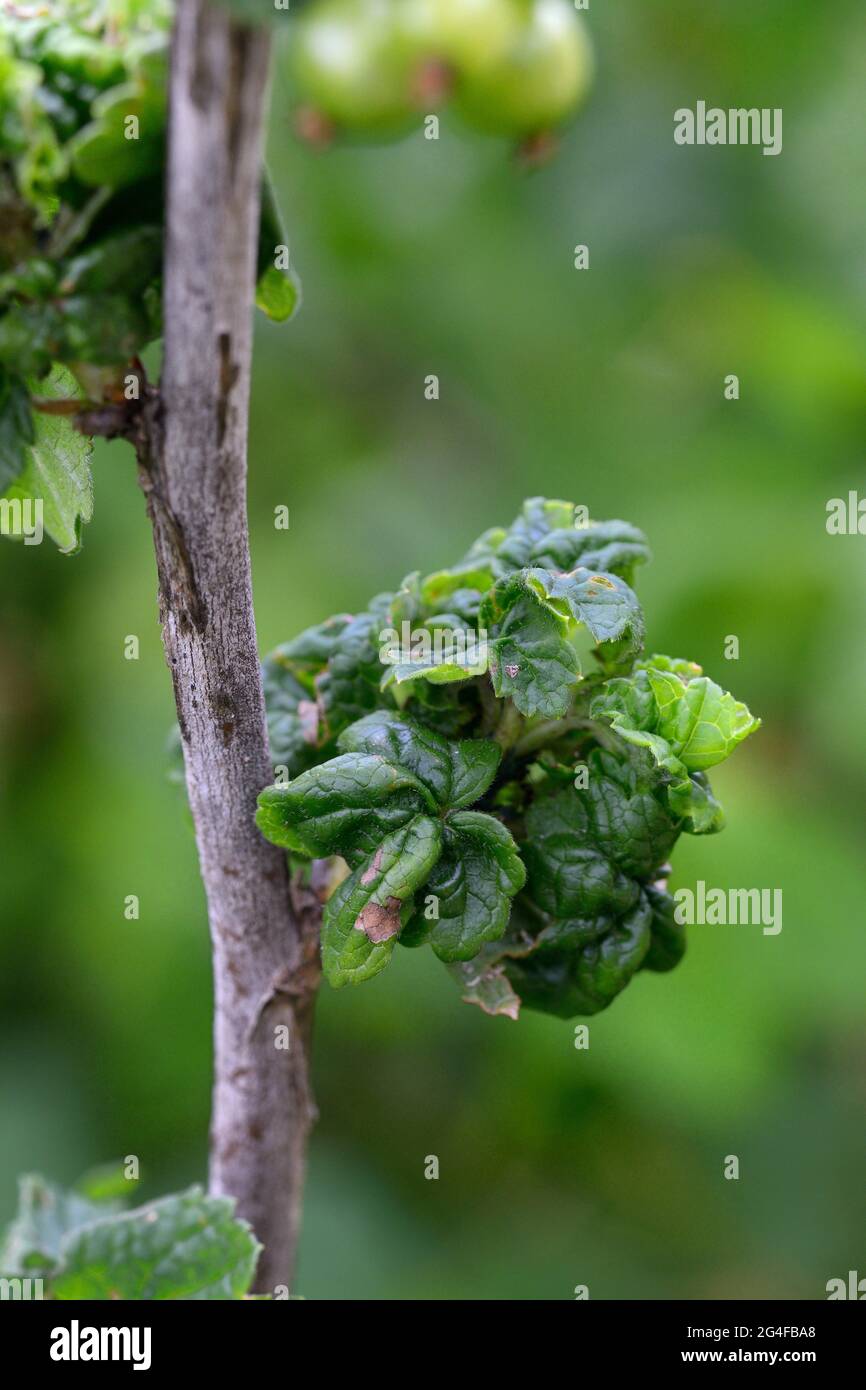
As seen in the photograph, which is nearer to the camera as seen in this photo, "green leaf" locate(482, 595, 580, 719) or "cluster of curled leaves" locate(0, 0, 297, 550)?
"cluster of curled leaves" locate(0, 0, 297, 550)

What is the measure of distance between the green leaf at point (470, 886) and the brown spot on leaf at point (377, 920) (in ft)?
0.19

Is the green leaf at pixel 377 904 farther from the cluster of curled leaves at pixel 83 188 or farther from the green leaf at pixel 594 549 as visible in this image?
the cluster of curled leaves at pixel 83 188

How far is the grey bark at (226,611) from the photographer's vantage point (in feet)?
3.63

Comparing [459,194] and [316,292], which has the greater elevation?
[459,194]

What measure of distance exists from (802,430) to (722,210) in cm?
96

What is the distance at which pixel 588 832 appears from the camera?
1536 mm

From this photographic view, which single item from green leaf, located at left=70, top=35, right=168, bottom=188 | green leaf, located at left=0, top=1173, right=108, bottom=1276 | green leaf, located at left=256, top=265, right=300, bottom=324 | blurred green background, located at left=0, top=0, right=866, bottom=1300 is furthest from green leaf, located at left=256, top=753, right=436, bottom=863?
blurred green background, located at left=0, top=0, right=866, bottom=1300

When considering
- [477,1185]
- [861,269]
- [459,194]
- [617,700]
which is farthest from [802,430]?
[617,700]

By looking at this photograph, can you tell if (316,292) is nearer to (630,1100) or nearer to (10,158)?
(630,1100)

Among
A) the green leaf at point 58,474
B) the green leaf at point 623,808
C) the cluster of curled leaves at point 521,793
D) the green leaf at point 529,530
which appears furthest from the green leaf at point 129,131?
the green leaf at point 623,808

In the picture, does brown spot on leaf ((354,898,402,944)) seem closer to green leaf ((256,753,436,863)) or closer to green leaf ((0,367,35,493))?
green leaf ((256,753,436,863))

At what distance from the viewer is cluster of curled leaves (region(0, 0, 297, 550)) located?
1.18 m

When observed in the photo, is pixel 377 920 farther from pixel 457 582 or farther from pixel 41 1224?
pixel 41 1224

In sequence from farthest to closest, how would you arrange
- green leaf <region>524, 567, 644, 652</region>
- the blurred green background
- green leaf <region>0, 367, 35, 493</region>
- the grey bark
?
the blurred green background, green leaf <region>524, 567, 644, 652</region>, green leaf <region>0, 367, 35, 493</region>, the grey bark
